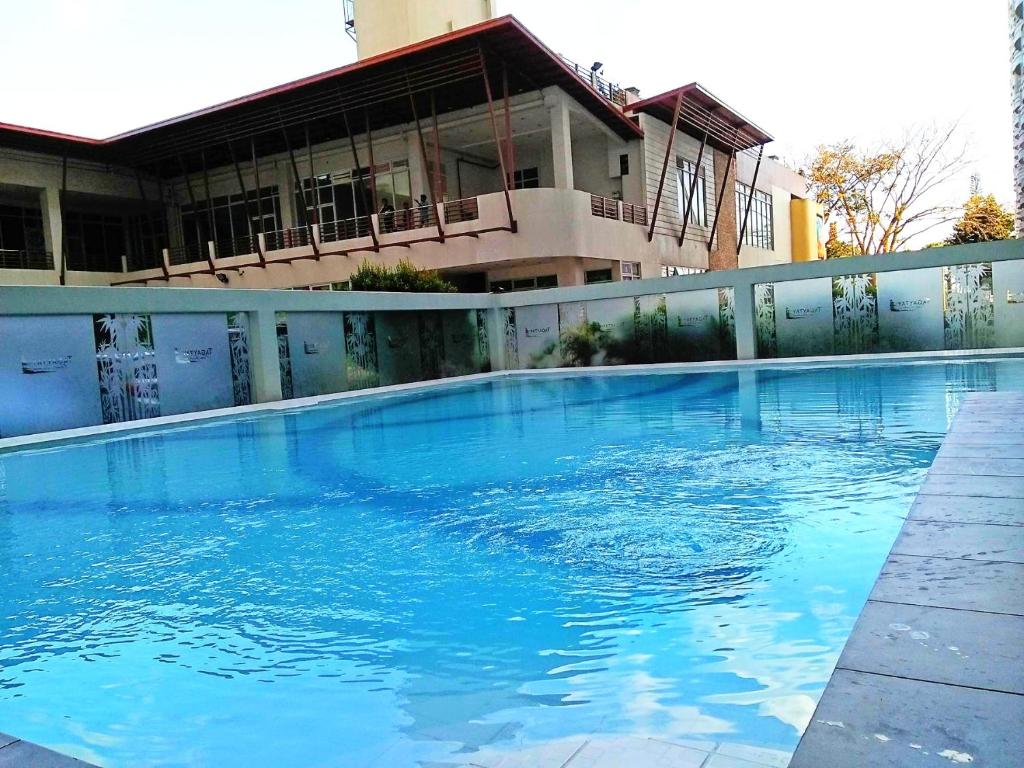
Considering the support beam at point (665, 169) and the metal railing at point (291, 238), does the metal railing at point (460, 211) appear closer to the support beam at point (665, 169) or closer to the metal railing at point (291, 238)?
the metal railing at point (291, 238)

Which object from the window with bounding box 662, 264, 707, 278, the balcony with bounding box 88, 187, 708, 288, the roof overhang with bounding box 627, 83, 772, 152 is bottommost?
the window with bounding box 662, 264, 707, 278

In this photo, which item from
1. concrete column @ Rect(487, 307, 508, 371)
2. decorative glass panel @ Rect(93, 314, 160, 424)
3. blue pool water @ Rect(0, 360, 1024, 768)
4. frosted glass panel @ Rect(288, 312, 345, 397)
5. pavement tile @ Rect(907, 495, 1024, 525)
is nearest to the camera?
blue pool water @ Rect(0, 360, 1024, 768)

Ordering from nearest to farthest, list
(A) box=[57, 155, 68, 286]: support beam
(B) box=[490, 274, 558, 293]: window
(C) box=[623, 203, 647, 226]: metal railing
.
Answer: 1. (B) box=[490, 274, 558, 293]: window
2. (A) box=[57, 155, 68, 286]: support beam
3. (C) box=[623, 203, 647, 226]: metal railing

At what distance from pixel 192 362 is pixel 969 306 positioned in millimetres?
18854

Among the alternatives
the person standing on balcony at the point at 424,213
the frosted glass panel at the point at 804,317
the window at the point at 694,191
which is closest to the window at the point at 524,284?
the person standing on balcony at the point at 424,213

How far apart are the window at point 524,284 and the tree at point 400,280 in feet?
12.5

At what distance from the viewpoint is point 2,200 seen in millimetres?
31234

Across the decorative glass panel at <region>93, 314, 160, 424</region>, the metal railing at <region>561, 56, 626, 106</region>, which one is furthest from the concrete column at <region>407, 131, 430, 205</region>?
the decorative glass panel at <region>93, 314, 160, 424</region>

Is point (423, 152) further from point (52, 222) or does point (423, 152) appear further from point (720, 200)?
point (52, 222)

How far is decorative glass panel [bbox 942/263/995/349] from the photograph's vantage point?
2019 cm

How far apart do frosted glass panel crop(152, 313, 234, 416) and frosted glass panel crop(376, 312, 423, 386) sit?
205 inches

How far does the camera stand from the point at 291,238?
29.5 metres

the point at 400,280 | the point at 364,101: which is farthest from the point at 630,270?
the point at 364,101

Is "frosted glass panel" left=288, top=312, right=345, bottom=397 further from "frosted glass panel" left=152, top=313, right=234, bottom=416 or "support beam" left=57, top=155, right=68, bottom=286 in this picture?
"support beam" left=57, top=155, right=68, bottom=286
